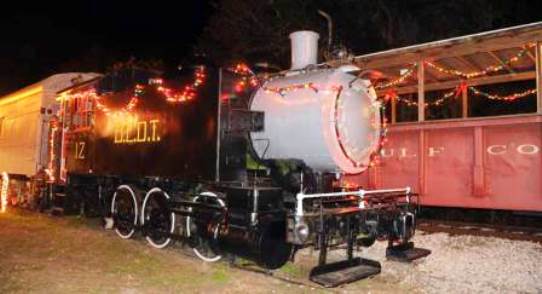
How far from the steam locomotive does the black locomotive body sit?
0.02m

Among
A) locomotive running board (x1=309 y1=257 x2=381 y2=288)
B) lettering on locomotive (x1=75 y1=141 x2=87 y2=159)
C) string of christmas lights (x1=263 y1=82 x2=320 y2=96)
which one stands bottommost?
locomotive running board (x1=309 y1=257 x2=381 y2=288)

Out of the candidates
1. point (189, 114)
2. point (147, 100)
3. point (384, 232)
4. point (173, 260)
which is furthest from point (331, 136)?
point (147, 100)

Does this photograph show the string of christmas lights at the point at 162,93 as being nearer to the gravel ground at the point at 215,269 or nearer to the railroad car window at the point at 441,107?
the gravel ground at the point at 215,269

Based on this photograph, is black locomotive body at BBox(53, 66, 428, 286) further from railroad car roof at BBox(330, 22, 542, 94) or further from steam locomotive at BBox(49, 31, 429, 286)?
railroad car roof at BBox(330, 22, 542, 94)

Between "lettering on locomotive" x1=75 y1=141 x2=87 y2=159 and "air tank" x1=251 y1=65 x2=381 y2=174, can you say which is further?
"lettering on locomotive" x1=75 y1=141 x2=87 y2=159

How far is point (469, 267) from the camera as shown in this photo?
705 cm

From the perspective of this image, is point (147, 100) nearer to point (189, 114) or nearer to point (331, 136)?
point (189, 114)

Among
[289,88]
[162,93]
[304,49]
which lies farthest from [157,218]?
[304,49]

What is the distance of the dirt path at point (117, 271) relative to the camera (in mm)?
5832

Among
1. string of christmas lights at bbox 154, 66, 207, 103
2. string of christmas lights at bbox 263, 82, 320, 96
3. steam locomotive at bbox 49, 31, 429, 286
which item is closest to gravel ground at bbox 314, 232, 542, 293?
steam locomotive at bbox 49, 31, 429, 286

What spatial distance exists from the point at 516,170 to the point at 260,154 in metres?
4.57

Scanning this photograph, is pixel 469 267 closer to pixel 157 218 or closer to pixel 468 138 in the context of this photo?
pixel 468 138

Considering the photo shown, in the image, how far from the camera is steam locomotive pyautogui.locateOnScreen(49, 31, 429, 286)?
5.96 m

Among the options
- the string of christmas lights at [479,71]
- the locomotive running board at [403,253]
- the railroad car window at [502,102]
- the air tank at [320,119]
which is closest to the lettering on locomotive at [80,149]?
the air tank at [320,119]
